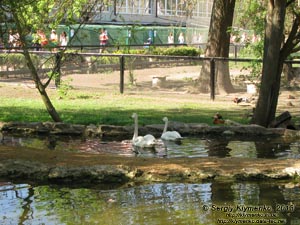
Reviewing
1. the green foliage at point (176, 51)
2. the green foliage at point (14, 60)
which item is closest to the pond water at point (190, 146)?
the green foliage at point (14, 60)

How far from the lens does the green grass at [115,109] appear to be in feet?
51.8

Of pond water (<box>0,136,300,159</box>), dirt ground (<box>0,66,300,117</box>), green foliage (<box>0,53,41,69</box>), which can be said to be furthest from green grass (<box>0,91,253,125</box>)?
green foliage (<box>0,53,41,69</box>)

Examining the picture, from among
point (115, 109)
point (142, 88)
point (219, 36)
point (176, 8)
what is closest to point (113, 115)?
point (115, 109)

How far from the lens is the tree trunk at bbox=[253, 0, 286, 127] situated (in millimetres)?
14359

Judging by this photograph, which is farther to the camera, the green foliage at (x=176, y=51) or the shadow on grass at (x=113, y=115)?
the green foliage at (x=176, y=51)

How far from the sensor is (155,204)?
8.48 m

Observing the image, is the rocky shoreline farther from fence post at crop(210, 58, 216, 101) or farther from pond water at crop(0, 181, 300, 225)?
fence post at crop(210, 58, 216, 101)

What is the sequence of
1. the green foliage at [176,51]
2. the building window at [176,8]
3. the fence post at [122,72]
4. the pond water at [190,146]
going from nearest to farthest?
the pond water at [190,146] < the fence post at [122,72] < the green foliage at [176,51] < the building window at [176,8]

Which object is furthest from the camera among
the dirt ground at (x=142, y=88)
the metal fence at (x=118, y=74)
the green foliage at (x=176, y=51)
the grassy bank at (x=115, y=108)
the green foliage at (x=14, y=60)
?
the green foliage at (x=176, y=51)

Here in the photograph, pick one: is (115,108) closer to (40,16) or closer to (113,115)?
(113,115)

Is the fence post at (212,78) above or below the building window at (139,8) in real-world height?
below

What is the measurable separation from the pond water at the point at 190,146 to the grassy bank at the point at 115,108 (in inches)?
71.7

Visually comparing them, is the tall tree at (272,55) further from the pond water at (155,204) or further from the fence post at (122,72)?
the fence post at (122,72)

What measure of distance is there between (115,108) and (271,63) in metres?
5.25
